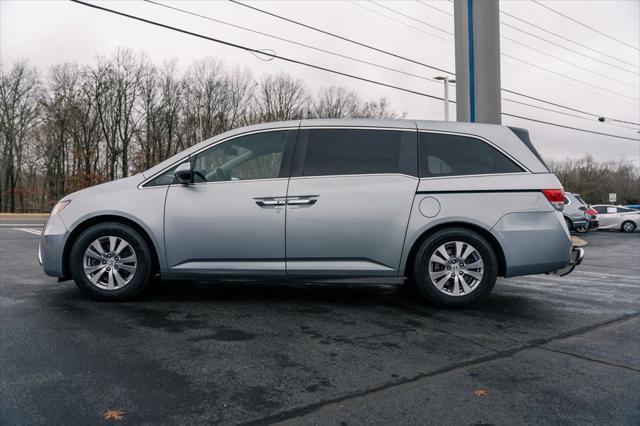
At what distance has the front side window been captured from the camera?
196 inches

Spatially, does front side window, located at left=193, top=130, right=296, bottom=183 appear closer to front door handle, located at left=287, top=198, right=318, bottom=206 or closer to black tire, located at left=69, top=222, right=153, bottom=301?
front door handle, located at left=287, top=198, right=318, bottom=206

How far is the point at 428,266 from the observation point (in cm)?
481

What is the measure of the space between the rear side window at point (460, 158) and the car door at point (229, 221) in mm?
1350

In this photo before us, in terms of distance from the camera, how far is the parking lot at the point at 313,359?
2508 millimetres

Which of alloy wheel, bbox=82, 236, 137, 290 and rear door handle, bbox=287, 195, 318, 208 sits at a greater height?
rear door handle, bbox=287, 195, 318, 208

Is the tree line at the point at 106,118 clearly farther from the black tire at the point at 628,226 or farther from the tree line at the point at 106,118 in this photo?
the black tire at the point at 628,226

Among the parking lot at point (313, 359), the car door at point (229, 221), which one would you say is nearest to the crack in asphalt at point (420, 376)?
the parking lot at point (313, 359)

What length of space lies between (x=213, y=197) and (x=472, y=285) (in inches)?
102

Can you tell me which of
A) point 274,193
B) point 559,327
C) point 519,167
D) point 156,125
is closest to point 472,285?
point 559,327

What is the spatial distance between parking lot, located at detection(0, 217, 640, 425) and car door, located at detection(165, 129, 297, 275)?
0.41m

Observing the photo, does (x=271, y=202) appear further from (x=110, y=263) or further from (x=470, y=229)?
(x=470, y=229)

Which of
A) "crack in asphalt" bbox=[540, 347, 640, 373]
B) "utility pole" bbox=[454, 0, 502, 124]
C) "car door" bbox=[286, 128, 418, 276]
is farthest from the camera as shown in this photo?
"utility pole" bbox=[454, 0, 502, 124]

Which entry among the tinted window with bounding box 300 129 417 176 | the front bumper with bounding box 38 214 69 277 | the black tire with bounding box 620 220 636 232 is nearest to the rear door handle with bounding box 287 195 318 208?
the tinted window with bounding box 300 129 417 176

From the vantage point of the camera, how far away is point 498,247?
488 cm
